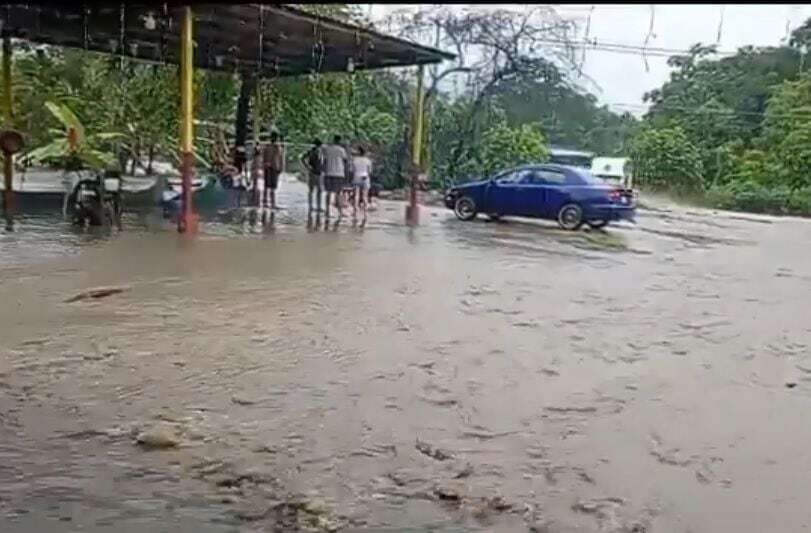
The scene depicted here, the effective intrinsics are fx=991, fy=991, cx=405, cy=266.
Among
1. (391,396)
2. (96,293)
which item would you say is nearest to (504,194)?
(96,293)

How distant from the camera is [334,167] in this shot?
675 inches

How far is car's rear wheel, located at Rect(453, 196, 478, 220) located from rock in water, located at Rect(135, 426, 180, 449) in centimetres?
1426

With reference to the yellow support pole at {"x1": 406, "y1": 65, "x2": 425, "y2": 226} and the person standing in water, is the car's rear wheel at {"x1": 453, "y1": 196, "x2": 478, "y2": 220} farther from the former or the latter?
the person standing in water

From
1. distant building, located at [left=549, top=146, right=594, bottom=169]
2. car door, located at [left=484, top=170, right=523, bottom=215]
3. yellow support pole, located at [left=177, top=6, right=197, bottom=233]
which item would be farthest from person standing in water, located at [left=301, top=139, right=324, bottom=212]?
distant building, located at [left=549, top=146, right=594, bottom=169]

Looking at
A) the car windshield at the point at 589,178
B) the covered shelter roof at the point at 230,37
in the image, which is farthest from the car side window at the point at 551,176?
the covered shelter roof at the point at 230,37

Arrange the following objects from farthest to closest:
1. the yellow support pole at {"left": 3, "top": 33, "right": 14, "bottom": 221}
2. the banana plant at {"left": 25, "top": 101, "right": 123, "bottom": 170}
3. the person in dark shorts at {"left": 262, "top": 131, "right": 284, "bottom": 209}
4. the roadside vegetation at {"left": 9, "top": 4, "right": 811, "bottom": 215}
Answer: the roadside vegetation at {"left": 9, "top": 4, "right": 811, "bottom": 215} < the person in dark shorts at {"left": 262, "top": 131, "right": 284, "bottom": 209} < the yellow support pole at {"left": 3, "top": 33, "right": 14, "bottom": 221} < the banana plant at {"left": 25, "top": 101, "right": 123, "bottom": 170}

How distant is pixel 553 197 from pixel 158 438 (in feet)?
44.9

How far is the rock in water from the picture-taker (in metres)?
4.80

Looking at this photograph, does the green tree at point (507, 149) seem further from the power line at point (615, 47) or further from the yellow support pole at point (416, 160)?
the yellow support pole at point (416, 160)

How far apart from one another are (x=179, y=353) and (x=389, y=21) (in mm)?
15682

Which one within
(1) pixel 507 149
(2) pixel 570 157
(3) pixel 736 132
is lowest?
(2) pixel 570 157

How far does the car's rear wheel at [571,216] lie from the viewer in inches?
690

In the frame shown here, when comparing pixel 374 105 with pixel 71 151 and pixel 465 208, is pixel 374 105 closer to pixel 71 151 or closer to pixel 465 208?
pixel 465 208

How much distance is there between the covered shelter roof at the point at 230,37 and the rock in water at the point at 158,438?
28.8 feet
